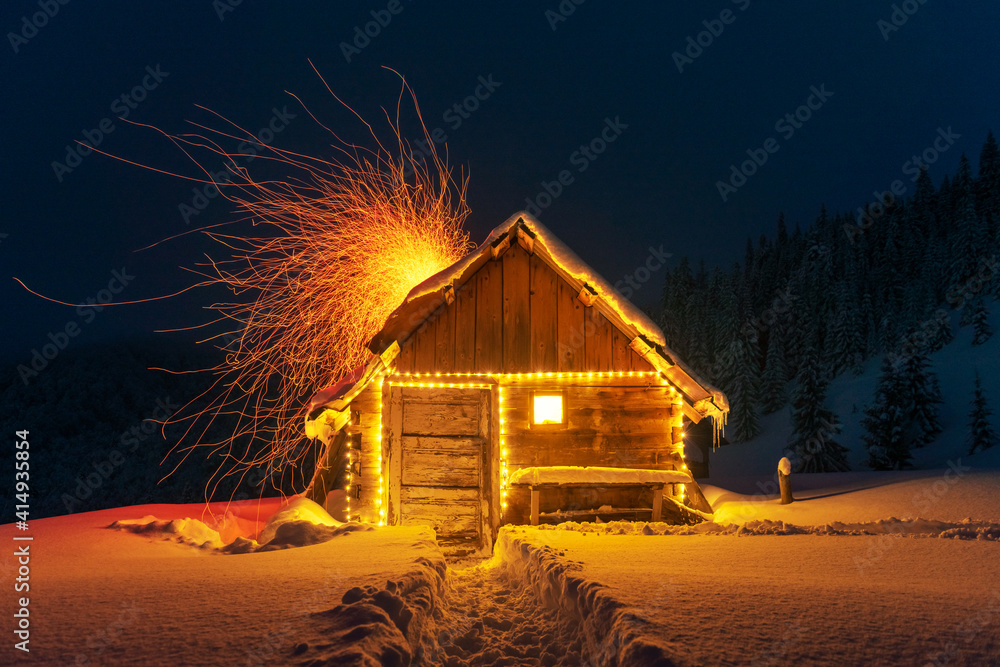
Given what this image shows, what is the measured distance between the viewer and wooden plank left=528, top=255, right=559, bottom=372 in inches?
403

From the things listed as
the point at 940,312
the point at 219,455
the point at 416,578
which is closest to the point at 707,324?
the point at 940,312

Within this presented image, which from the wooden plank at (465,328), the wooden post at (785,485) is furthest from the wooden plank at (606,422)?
the wooden post at (785,485)

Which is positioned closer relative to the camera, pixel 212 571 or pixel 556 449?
pixel 212 571

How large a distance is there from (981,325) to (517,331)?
56.6m

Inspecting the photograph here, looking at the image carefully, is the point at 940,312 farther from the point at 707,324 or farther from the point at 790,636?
the point at 790,636

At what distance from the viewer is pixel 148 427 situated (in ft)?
179

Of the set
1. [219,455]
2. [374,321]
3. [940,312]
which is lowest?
[219,455]

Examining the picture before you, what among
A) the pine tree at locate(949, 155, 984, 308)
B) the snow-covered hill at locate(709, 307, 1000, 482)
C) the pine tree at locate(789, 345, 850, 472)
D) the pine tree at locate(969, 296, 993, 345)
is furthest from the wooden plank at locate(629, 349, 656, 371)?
the pine tree at locate(949, 155, 984, 308)

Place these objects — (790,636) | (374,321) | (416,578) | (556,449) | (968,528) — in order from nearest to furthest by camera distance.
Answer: (790,636), (416,578), (968,528), (556,449), (374,321)

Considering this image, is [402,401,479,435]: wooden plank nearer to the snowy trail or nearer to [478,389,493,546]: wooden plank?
[478,389,493,546]: wooden plank

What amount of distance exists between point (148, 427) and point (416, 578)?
62768 millimetres

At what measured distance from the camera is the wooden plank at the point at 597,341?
1021 centimetres

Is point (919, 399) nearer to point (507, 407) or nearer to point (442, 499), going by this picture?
point (507, 407)

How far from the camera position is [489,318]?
10.3 meters
